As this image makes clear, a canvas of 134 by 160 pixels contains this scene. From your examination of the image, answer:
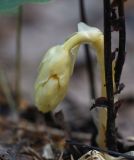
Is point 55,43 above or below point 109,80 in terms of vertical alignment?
above

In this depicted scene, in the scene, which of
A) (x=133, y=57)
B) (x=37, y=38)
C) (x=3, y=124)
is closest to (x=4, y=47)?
(x=37, y=38)

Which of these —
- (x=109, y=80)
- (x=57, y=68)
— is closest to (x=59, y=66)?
(x=57, y=68)

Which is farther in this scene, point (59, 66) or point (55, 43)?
point (55, 43)

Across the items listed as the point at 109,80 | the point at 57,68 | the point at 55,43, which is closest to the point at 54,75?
the point at 57,68

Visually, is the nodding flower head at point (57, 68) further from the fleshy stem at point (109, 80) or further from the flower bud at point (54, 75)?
the fleshy stem at point (109, 80)

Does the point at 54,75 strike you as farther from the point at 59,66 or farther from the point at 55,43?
the point at 55,43

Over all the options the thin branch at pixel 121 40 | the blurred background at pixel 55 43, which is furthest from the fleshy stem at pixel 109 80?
the blurred background at pixel 55 43
